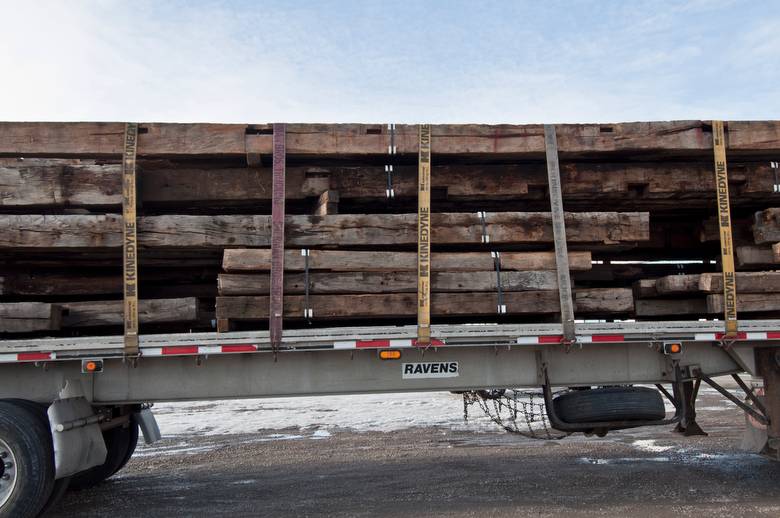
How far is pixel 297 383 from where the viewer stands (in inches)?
209

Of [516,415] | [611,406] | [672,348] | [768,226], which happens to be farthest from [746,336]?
[516,415]

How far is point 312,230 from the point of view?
5363mm

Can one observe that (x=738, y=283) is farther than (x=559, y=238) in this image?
Yes

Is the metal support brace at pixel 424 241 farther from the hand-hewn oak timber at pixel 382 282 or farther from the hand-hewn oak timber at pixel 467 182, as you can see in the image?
the hand-hewn oak timber at pixel 467 182

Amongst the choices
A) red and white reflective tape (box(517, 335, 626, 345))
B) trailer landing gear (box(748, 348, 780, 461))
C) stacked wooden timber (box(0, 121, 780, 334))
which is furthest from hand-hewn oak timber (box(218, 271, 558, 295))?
trailer landing gear (box(748, 348, 780, 461))

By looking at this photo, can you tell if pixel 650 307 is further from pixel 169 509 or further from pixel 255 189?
pixel 169 509

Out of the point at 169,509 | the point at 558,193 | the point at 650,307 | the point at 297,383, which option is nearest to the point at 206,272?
the point at 297,383

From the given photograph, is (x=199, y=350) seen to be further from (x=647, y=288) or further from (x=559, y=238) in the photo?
(x=647, y=288)

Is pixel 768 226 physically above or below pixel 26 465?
above

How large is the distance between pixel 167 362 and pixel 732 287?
502 cm

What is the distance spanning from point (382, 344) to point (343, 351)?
42 centimetres

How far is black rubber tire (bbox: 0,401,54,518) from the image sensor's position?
4742mm

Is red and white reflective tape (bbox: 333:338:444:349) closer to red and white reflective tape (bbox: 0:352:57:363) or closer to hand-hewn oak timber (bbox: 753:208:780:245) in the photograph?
red and white reflective tape (bbox: 0:352:57:363)

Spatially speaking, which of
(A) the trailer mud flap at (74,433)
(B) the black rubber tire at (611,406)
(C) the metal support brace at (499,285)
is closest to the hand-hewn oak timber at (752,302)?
(B) the black rubber tire at (611,406)
